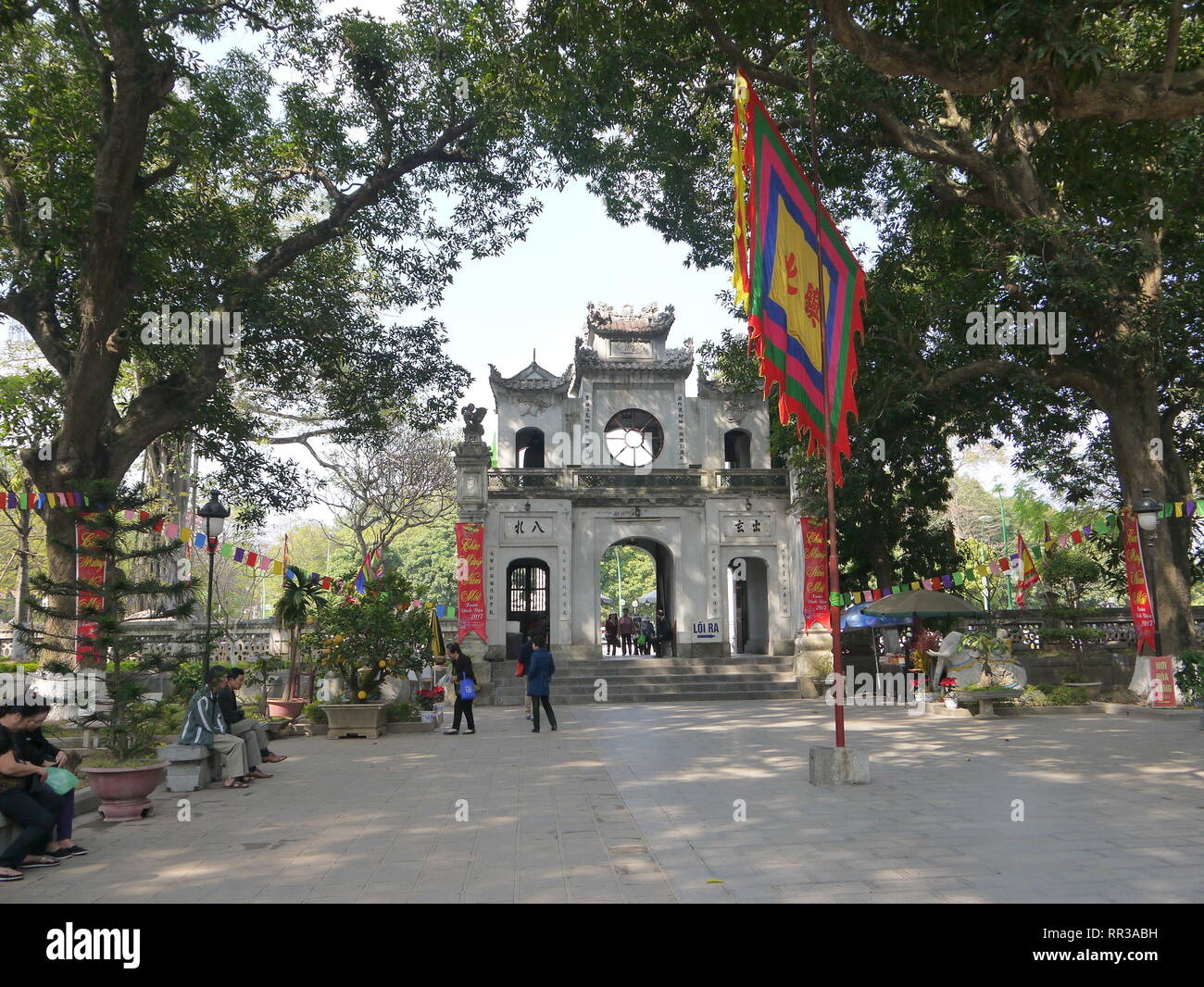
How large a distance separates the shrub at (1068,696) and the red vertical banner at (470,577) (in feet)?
40.8

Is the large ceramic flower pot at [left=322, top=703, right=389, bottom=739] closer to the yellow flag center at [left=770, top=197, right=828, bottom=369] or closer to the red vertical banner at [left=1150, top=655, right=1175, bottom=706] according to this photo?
the yellow flag center at [left=770, top=197, right=828, bottom=369]

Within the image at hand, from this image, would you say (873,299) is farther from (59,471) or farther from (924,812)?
(59,471)

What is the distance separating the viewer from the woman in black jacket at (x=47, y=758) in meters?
5.97

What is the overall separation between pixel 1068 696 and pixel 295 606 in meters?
13.7

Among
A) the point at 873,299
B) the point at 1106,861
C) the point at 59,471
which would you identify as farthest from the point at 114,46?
the point at 1106,861

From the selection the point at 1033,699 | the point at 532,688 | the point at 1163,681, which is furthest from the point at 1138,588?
the point at 532,688

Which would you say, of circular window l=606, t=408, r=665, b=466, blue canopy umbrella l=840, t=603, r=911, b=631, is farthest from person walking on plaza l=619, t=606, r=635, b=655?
blue canopy umbrella l=840, t=603, r=911, b=631

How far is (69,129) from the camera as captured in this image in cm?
1412

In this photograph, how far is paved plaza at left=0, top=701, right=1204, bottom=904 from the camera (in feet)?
16.6

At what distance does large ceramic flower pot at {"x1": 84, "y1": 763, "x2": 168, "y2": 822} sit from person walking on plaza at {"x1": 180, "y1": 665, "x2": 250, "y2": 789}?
1.52 metres

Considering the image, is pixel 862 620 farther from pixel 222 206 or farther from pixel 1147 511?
pixel 222 206

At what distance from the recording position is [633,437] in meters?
25.0

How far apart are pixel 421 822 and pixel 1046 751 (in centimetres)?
744

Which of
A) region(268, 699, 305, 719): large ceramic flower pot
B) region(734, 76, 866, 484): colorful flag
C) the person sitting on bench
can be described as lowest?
region(268, 699, 305, 719): large ceramic flower pot
